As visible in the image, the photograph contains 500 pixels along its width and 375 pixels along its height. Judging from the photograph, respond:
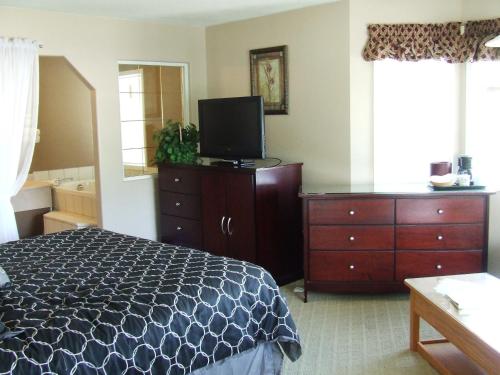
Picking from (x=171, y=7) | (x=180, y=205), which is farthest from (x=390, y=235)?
(x=171, y=7)

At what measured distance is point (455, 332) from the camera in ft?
8.72

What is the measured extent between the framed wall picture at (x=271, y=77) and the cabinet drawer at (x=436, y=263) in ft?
5.39

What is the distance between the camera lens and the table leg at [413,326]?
317 centimetres

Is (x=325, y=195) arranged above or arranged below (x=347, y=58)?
below

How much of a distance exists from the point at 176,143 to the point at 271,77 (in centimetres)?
102

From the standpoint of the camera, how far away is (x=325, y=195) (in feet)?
13.0

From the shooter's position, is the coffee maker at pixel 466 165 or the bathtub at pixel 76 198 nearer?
the coffee maker at pixel 466 165

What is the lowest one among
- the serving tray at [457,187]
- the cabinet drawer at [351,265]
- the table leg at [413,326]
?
the table leg at [413,326]

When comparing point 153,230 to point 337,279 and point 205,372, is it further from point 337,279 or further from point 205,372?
point 205,372

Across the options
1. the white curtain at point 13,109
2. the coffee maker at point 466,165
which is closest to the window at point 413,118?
the coffee maker at point 466,165

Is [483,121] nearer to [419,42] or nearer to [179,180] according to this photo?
[419,42]

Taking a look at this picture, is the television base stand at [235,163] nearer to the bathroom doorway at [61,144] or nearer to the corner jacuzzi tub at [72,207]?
the corner jacuzzi tub at [72,207]

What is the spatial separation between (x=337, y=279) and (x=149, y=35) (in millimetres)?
2740

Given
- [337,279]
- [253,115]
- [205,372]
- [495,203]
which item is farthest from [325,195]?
[205,372]
